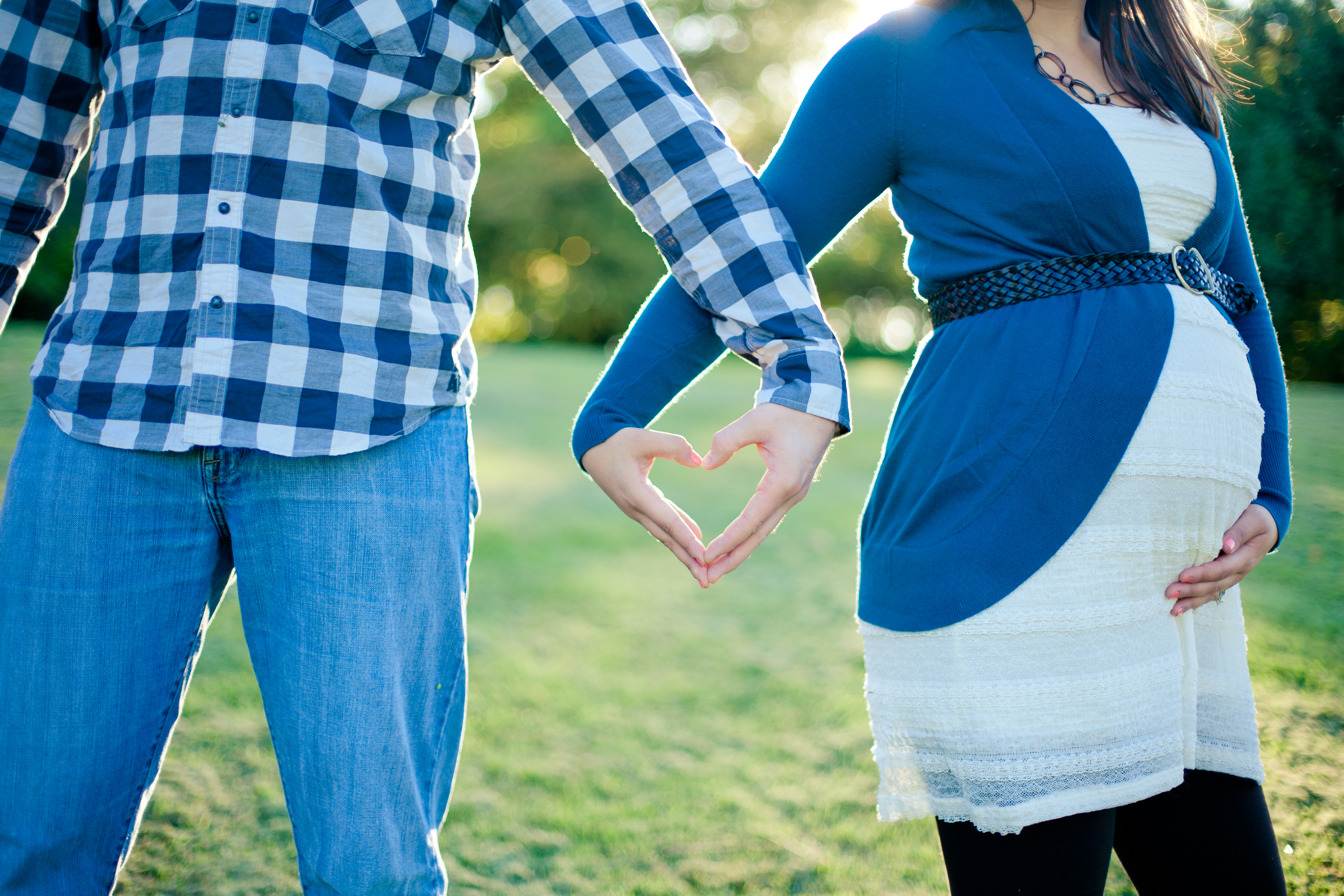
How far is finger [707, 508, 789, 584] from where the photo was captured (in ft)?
3.38

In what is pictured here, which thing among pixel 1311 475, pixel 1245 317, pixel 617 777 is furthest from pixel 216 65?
pixel 1311 475

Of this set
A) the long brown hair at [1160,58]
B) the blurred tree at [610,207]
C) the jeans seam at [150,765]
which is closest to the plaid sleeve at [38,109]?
the jeans seam at [150,765]

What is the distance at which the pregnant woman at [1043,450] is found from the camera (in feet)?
3.41

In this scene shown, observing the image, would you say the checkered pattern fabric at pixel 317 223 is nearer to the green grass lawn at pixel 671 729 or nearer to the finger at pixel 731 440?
the finger at pixel 731 440

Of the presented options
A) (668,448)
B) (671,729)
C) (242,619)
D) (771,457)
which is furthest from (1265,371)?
(671,729)

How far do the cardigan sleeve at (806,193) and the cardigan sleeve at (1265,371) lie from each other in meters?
0.56

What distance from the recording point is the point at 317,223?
109 centimetres

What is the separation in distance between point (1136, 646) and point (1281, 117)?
2.41m

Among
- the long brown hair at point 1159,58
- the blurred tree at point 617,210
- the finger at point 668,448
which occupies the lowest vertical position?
the blurred tree at point 617,210

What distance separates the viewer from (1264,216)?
275 cm

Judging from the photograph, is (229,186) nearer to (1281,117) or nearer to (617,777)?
(617,777)

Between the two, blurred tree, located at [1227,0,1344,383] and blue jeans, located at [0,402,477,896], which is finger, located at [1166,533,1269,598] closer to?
blue jeans, located at [0,402,477,896]

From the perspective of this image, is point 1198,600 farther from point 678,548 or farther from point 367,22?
point 367,22

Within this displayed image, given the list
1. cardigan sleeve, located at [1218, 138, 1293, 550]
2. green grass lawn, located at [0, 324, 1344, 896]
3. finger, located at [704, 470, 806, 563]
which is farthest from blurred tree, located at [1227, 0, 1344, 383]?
finger, located at [704, 470, 806, 563]
